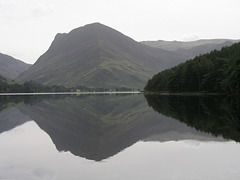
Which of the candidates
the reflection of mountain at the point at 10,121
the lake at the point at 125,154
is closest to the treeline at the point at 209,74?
the reflection of mountain at the point at 10,121

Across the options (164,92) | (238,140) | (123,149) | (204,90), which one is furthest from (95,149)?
(164,92)

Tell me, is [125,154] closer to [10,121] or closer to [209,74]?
[10,121]

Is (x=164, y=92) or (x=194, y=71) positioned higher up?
(x=194, y=71)

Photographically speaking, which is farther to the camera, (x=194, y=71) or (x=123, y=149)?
(x=194, y=71)

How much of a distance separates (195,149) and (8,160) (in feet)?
44.5

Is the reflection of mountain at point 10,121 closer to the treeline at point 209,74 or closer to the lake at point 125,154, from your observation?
the lake at point 125,154

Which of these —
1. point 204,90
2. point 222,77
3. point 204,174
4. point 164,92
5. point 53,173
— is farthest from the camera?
point 164,92

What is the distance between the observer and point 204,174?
48.6ft

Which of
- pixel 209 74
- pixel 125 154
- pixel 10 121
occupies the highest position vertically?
pixel 209 74

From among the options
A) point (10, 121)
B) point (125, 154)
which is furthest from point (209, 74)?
point (125, 154)

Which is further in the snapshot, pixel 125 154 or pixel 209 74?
pixel 209 74

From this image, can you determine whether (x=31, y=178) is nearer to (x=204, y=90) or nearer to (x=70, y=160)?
(x=70, y=160)

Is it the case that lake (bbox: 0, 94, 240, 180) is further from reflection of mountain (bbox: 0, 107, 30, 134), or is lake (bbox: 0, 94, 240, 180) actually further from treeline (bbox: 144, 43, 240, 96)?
treeline (bbox: 144, 43, 240, 96)

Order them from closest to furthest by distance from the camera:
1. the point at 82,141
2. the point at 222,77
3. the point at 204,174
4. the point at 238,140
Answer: the point at 204,174 → the point at 238,140 → the point at 82,141 → the point at 222,77
